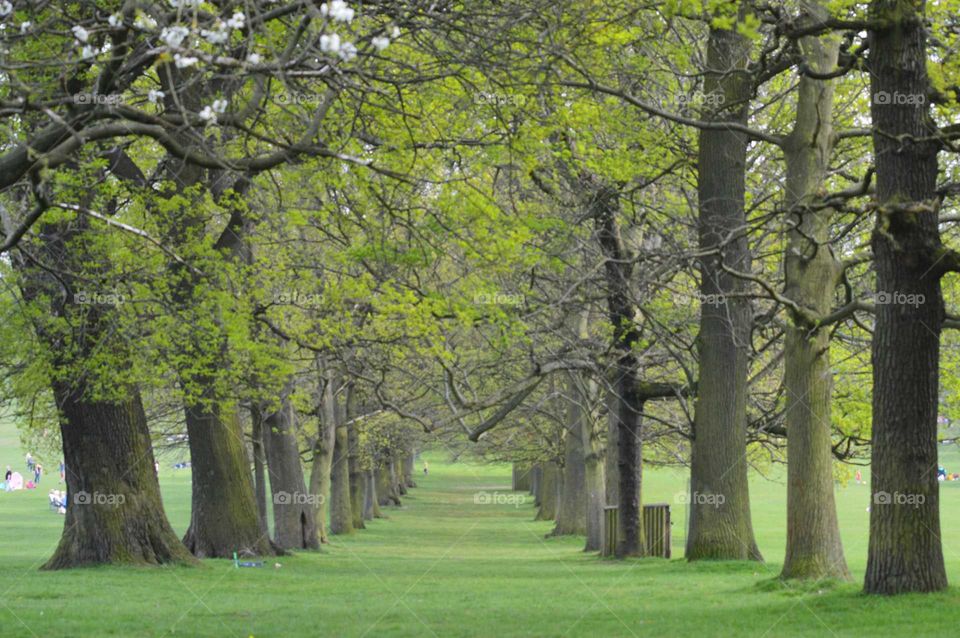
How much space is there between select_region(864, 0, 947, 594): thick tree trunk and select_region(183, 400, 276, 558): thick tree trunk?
13029 millimetres

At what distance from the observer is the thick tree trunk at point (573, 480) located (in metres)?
35.5

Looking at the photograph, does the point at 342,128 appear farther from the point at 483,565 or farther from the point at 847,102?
the point at 483,565

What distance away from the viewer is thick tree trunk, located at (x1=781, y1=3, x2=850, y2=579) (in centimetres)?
1697

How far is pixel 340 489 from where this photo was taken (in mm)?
41781

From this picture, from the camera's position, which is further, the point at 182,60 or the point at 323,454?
the point at 323,454

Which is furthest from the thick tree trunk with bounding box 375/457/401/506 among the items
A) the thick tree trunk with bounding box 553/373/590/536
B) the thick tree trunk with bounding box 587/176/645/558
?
the thick tree trunk with bounding box 587/176/645/558

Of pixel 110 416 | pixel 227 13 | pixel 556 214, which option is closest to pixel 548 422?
pixel 556 214

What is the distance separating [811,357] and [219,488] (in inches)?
439

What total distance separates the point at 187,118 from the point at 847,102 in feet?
45.9

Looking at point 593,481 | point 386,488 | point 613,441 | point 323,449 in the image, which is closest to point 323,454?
point 323,449

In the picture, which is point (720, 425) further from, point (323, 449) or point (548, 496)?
point (548, 496)

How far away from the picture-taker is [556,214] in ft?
72.8

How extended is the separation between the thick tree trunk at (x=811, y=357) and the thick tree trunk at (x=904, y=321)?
3.65 meters

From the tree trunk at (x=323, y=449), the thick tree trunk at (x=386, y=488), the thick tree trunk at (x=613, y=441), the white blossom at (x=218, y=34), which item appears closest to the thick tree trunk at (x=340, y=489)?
the tree trunk at (x=323, y=449)
